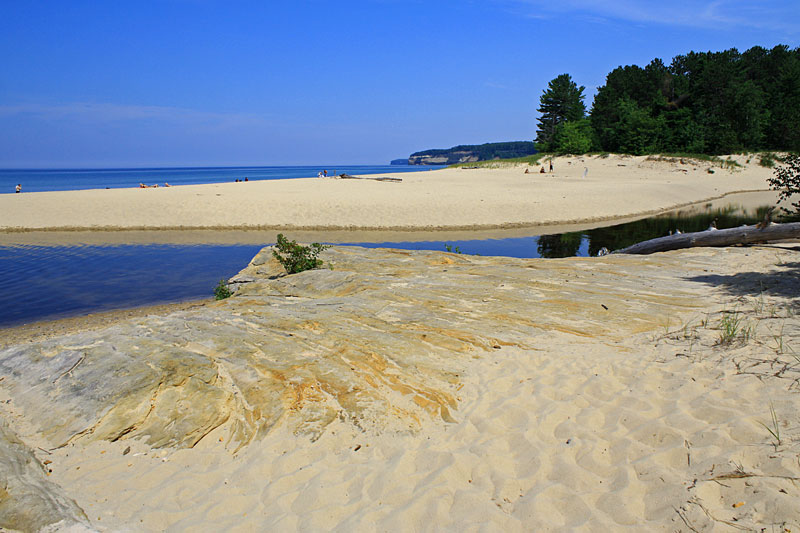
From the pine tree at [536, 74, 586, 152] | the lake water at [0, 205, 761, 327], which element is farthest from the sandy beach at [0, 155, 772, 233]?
the pine tree at [536, 74, 586, 152]

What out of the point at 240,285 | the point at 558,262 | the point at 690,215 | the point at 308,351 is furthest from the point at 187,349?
the point at 690,215

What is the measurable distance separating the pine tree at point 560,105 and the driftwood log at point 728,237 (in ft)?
195

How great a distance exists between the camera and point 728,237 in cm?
1236

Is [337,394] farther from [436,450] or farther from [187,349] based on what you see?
[187,349]

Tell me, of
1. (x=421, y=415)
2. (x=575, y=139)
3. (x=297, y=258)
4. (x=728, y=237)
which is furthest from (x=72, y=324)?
(x=575, y=139)

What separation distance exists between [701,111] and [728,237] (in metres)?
56.2

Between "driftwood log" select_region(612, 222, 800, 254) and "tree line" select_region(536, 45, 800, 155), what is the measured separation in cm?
4627

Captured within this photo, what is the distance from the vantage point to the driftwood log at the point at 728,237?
1177cm

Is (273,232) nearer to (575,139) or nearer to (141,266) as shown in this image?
(141,266)

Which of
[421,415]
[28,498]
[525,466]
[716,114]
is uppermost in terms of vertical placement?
[716,114]

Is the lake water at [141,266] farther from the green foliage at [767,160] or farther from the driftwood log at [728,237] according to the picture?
the green foliage at [767,160]

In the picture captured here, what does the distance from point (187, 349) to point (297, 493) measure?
7.81 ft

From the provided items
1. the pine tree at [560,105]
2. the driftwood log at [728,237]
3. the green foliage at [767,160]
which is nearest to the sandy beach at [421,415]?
the driftwood log at [728,237]

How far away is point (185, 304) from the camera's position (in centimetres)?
1095
